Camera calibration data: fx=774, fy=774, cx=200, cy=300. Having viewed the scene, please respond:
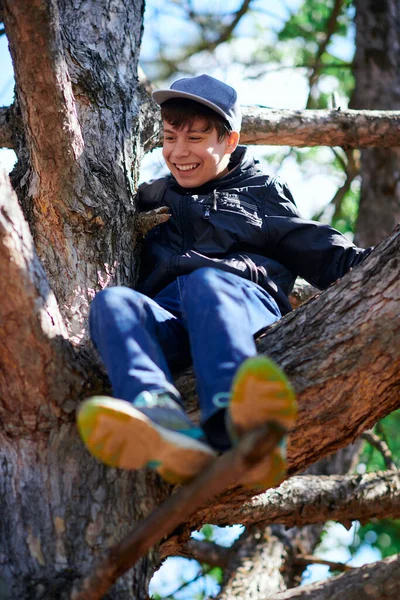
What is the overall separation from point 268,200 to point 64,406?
1331mm

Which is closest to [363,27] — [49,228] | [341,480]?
[341,480]

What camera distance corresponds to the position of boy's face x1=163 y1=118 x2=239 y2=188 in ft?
10.8

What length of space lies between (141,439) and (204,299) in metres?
0.54

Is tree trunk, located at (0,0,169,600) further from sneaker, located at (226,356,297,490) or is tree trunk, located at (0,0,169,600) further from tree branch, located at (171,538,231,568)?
tree branch, located at (171,538,231,568)

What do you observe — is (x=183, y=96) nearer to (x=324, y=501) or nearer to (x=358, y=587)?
(x=358, y=587)

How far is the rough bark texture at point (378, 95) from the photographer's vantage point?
22.2 feet

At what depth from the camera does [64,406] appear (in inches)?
96.7

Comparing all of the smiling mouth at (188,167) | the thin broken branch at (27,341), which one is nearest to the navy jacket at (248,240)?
the smiling mouth at (188,167)

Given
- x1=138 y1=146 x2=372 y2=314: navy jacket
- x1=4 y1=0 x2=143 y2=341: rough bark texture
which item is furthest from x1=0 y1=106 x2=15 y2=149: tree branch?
x1=138 y1=146 x2=372 y2=314: navy jacket

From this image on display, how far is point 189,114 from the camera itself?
3289 millimetres

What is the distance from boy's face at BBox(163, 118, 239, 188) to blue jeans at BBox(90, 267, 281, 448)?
2.58ft

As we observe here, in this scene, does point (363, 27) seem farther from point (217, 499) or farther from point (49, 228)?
point (217, 499)

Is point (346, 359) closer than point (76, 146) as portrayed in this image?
Yes

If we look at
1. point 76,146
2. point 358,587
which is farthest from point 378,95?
point 358,587
